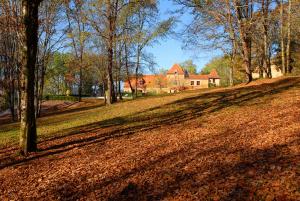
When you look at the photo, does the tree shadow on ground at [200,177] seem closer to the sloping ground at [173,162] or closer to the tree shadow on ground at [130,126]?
the sloping ground at [173,162]

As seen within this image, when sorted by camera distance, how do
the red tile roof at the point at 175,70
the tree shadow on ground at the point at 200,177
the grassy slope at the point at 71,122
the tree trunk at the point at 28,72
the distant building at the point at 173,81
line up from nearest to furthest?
the tree shadow on ground at the point at 200,177 < the tree trunk at the point at 28,72 < the grassy slope at the point at 71,122 < the distant building at the point at 173,81 < the red tile roof at the point at 175,70

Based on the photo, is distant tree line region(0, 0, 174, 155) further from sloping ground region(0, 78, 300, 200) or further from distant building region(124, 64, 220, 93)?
distant building region(124, 64, 220, 93)

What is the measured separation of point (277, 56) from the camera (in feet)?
128

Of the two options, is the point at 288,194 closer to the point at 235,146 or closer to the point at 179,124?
the point at 235,146

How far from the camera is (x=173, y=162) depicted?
6754mm

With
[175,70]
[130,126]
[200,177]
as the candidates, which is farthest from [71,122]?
[175,70]

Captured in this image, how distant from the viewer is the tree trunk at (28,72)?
833 cm

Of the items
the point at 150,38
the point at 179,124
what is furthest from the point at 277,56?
the point at 179,124

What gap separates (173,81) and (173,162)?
84.7 meters

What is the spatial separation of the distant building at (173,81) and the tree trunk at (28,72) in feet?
207

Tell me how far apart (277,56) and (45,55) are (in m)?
29.0

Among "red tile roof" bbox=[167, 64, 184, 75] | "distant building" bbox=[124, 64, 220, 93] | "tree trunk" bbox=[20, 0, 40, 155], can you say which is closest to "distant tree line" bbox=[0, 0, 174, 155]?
"tree trunk" bbox=[20, 0, 40, 155]

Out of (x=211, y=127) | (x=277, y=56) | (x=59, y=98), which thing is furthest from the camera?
(x=59, y=98)

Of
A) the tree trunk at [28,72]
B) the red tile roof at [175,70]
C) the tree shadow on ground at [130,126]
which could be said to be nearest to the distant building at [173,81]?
the red tile roof at [175,70]
